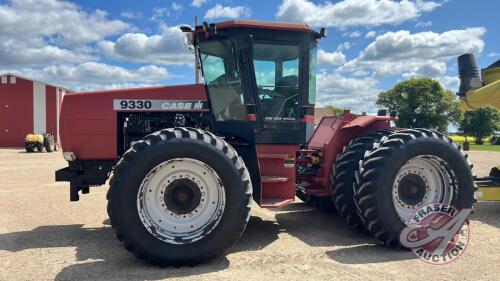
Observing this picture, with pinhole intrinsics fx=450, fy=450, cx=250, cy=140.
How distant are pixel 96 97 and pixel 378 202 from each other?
4173 mm

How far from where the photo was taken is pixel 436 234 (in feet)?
20.1

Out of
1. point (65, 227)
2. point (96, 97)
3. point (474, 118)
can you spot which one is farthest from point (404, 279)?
point (474, 118)

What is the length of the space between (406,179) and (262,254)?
232cm

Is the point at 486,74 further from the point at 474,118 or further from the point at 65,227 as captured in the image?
the point at 474,118

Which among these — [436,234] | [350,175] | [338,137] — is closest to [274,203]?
[350,175]

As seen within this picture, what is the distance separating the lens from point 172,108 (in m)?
6.52

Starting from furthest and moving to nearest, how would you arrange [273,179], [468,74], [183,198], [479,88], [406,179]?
[468,74] < [479,88] < [406,179] < [273,179] < [183,198]

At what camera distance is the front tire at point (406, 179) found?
5.84 meters

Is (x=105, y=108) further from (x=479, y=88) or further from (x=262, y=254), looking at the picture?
(x=479, y=88)

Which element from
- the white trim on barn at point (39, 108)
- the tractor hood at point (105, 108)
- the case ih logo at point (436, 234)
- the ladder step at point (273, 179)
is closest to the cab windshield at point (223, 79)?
the tractor hood at point (105, 108)

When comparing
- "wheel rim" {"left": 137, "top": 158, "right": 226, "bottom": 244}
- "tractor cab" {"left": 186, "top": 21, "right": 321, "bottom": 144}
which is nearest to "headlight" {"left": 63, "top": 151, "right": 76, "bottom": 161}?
"wheel rim" {"left": 137, "top": 158, "right": 226, "bottom": 244}

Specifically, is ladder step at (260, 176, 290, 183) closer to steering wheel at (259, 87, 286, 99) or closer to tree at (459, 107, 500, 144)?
steering wheel at (259, 87, 286, 99)

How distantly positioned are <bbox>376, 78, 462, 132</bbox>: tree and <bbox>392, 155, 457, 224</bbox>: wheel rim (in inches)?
1982

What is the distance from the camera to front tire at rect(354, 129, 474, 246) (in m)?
5.84
